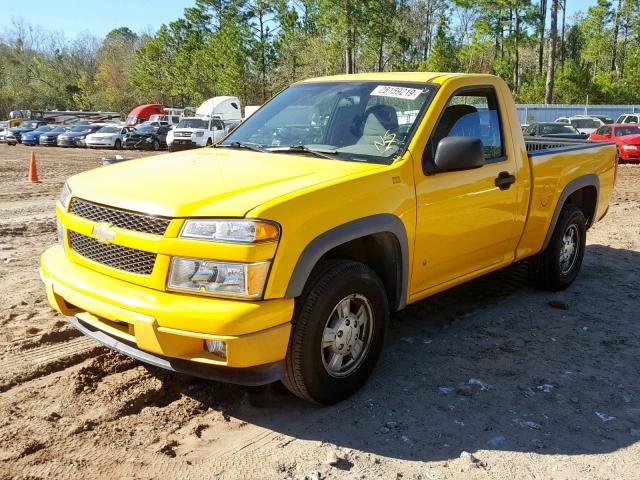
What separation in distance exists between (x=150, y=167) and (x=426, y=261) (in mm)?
1866

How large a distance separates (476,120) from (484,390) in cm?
204

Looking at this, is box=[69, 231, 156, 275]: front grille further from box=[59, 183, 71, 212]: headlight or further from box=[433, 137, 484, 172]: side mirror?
box=[433, 137, 484, 172]: side mirror

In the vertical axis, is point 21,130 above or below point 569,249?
above

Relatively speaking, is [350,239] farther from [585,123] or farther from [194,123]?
[585,123]

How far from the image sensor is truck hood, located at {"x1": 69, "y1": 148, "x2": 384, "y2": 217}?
316 cm

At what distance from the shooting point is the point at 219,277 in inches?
120

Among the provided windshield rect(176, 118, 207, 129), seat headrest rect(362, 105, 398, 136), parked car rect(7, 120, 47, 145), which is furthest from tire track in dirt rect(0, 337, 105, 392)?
parked car rect(7, 120, 47, 145)

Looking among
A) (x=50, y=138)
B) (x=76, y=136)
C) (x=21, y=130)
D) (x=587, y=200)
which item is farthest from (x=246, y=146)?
(x=21, y=130)

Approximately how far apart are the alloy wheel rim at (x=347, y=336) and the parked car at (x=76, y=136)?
34765mm

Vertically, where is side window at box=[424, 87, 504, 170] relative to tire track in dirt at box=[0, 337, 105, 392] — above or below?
above

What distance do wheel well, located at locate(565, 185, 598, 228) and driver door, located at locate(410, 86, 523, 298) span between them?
156cm

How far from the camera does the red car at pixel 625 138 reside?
68.6 ft

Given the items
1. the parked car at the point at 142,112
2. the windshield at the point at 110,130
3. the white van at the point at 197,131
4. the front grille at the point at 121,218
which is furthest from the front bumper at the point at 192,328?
the parked car at the point at 142,112

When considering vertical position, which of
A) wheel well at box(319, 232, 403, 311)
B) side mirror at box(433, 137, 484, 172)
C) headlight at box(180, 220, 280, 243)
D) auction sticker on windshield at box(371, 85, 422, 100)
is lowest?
wheel well at box(319, 232, 403, 311)
